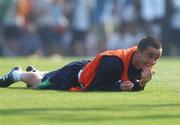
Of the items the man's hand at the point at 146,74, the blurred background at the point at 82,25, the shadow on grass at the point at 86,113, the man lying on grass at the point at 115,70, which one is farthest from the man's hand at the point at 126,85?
the blurred background at the point at 82,25

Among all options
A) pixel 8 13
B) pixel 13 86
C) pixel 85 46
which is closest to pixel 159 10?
pixel 85 46

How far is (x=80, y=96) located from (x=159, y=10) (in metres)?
19.0

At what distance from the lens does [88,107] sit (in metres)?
10.2

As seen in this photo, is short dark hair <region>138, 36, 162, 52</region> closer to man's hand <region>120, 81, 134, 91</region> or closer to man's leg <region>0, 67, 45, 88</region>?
man's hand <region>120, 81, 134, 91</region>

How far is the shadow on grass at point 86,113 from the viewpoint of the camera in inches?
362

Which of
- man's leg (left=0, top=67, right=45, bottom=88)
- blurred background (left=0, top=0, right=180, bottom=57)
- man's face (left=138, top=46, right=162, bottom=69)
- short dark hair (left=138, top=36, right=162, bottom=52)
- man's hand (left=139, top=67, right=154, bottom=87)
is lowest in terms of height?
blurred background (left=0, top=0, right=180, bottom=57)

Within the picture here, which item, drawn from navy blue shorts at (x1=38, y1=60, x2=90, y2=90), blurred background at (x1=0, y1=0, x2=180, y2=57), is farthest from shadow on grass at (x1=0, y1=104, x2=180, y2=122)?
blurred background at (x1=0, y1=0, x2=180, y2=57)

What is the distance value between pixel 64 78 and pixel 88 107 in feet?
7.19

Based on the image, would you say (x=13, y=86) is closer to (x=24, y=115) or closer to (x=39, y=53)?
(x=24, y=115)

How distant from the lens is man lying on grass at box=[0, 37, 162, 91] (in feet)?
37.4

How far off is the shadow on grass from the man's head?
49.7 inches

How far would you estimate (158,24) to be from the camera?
→ 30.4 meters

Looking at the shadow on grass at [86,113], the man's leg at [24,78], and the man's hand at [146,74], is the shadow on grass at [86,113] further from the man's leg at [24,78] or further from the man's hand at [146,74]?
the man's leg at [24,78]

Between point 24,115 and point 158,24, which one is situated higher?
point 24,115
